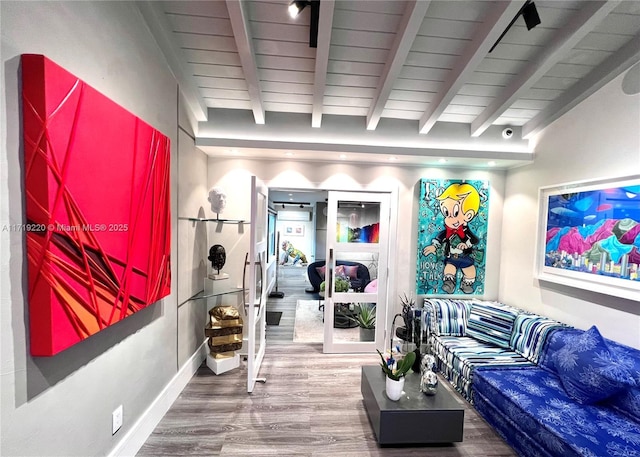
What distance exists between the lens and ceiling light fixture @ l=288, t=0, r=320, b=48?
62.7 inches

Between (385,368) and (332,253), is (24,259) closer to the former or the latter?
(385,368)

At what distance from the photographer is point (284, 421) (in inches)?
80.1

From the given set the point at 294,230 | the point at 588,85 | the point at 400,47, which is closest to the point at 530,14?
the point at 400,47

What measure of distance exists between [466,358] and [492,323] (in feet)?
2.04

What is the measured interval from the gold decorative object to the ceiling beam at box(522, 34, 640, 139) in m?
3.90

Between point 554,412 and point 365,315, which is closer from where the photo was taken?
point 554,412

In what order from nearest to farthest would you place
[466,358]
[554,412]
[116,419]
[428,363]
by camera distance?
[116,419]
[554,412]
[428,363]
[466,358]

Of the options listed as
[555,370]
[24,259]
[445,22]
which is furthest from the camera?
[555,370]

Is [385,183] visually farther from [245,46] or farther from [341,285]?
[245,46]

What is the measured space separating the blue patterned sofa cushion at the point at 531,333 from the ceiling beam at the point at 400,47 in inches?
101

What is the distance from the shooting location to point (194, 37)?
6.35 feet

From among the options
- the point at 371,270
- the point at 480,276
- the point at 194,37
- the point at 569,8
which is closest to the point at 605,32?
the point at 569,8

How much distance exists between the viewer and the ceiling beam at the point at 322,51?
5.25 feet

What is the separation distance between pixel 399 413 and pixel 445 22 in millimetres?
2782
